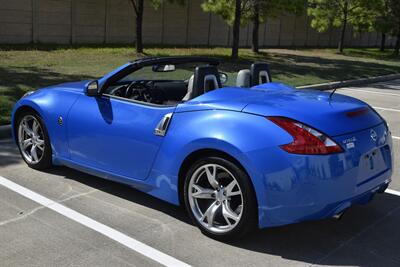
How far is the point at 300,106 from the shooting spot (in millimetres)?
4051

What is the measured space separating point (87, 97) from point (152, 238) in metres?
1.75

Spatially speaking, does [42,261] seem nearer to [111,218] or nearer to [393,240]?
[111,218]

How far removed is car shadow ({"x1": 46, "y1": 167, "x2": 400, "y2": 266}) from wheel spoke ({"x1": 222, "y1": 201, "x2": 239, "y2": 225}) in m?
0.21

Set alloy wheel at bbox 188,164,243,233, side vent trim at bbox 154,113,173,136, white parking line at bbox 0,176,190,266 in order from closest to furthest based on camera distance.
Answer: white parking line at bbox 0,176,190,266 → alloy wheel at bbox 188,164,243,233 → side vent trim at bbox 154,113,173,136

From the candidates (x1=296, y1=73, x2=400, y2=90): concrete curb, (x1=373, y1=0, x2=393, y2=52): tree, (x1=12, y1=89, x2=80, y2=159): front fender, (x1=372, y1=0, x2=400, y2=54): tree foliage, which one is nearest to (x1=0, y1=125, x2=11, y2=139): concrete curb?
(x1=12, y1=89, x2=80, y2=159): front fender

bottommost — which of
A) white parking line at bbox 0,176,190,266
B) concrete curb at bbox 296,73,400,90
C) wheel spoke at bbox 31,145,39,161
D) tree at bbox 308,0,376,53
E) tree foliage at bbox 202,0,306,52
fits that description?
white parking line at bbox 0,176,190,266

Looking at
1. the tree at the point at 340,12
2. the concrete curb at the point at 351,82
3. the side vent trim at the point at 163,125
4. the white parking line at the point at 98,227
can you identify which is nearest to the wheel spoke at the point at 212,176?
the side vent trim at the point at 163,125

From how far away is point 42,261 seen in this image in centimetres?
364

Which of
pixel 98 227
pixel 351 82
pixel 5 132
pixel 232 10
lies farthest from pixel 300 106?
pixel 232 10

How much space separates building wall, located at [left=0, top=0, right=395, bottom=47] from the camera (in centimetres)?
2102

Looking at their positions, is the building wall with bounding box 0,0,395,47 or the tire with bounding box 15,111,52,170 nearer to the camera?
the tire with bounding box 15,111,52,170

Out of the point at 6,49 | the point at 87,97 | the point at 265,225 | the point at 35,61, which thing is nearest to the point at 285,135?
the point at 265,225

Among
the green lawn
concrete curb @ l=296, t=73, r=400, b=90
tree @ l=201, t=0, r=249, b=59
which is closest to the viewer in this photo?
the green lawn

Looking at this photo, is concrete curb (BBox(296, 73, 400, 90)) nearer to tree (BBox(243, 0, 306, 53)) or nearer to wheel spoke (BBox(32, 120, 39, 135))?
tree (BBox(243, 0, 306, 53))
